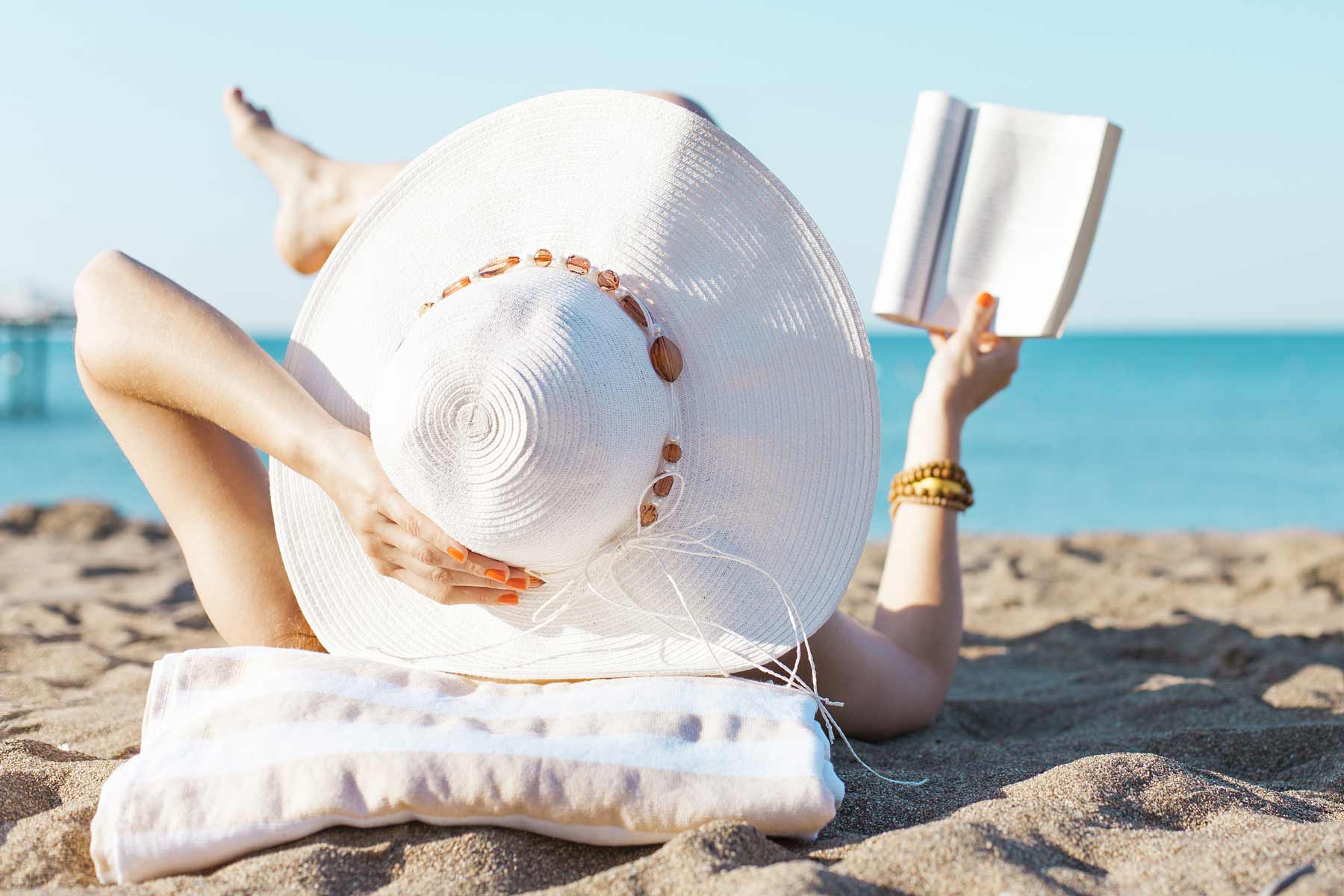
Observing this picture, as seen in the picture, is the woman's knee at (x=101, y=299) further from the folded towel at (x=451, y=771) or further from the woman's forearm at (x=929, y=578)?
the woman's forearm at (x=929, y=578)

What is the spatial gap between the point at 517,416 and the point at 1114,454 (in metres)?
17.1

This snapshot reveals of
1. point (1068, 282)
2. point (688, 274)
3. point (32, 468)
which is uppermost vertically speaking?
point (1068, 282)

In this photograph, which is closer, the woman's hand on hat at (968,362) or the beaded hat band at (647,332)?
the beaded hat band at (647,332)

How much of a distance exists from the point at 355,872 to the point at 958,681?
1.85m

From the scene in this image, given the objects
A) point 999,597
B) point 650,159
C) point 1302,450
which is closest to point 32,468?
point 999,597

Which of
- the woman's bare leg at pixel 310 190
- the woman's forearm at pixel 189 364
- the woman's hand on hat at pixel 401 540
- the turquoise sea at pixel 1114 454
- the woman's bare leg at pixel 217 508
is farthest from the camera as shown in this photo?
the turquoise sea at pixel 1114 454

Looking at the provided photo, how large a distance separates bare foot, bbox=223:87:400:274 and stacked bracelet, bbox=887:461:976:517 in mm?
1391

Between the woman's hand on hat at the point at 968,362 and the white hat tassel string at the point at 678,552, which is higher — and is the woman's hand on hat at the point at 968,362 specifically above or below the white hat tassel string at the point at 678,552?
above

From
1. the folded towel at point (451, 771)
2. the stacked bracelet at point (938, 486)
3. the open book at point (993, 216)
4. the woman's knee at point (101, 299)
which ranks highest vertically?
the open book at point (993, 216)

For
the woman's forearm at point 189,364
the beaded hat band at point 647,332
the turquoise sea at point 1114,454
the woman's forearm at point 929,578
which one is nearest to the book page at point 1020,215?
the woman's forearm at point 929,578

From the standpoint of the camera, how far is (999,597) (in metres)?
3.77

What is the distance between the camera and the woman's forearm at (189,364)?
168 cm

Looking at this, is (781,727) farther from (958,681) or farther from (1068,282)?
(958,681)

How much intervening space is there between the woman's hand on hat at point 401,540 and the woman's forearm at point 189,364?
0.06 m
